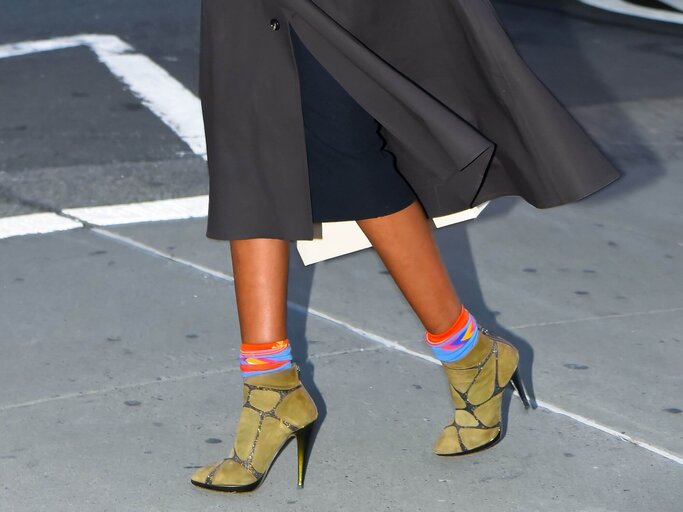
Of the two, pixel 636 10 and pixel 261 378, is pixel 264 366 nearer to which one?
pixel 261 378

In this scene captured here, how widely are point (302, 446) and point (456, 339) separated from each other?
491 mm

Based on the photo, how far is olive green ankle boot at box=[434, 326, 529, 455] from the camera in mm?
3355

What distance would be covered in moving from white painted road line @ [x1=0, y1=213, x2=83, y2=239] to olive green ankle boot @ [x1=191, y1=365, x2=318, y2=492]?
226cm

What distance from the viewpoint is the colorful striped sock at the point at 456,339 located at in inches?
130

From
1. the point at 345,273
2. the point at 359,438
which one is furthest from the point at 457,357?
the point at 345,273

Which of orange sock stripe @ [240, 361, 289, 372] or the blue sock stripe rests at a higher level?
orange sock stripe @ [240, 361, 289, 372]

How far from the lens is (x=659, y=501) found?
3.18m

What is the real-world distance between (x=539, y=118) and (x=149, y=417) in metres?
1.42

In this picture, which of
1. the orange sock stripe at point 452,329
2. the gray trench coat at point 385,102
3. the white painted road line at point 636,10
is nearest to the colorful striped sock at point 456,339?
the orange sock stripe at point 452,329

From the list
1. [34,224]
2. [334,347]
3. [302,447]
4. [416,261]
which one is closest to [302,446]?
[302,447]

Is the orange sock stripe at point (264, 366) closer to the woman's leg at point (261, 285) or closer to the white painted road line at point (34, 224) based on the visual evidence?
the woman's leg at point (261, 285)

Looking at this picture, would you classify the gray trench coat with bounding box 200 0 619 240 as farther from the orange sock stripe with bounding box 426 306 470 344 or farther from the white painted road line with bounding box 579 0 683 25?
the white painted road line with bounding box 579 0 683 25

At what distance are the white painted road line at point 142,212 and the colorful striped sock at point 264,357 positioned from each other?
2.29 m

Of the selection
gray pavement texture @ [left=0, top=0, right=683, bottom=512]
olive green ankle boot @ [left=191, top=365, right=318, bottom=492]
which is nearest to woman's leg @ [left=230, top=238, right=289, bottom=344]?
olive green ankle boot @ [left=191, top=365, right=318, bottom=492]
